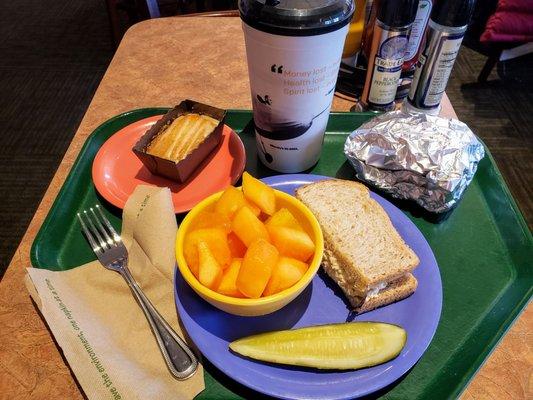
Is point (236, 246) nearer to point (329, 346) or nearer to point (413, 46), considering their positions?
point (329, 346)

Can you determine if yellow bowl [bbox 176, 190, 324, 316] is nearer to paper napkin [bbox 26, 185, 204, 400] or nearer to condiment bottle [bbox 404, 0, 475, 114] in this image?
paper napkin [bbox 26, 185, 204, 400]

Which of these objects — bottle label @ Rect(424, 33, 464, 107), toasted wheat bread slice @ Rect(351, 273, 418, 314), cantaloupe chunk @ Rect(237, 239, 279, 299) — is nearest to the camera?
cantaloupe chunk @ Rect(237, 239, 279, 299)

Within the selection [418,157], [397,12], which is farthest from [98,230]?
[397,12]

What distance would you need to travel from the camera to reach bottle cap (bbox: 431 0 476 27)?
2.89ft

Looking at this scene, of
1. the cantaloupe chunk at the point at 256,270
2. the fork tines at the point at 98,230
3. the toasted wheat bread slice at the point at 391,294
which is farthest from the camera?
the fork tines at the point at 98,230

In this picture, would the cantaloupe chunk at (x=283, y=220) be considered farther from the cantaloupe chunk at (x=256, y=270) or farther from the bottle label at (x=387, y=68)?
the bottle label at (x=387, y=68)

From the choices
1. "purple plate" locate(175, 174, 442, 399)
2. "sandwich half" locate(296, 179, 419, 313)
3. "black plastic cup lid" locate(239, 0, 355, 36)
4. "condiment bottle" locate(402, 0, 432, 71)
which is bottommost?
"purple plate" locate(175, 174, 442, 399)

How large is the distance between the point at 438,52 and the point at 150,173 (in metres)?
0.73

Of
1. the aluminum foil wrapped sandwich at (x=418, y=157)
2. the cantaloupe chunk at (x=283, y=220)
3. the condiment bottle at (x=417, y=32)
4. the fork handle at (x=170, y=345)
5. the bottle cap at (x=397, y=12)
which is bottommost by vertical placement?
the fork handle at (x=170, y=345)

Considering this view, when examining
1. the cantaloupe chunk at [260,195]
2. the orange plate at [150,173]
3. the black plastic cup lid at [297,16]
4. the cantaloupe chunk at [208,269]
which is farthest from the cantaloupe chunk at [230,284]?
the black plastic cup lid at [297,16]

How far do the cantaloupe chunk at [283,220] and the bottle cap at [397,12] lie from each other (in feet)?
1.74

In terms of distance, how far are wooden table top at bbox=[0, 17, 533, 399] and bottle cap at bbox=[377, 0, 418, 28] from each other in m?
0.30

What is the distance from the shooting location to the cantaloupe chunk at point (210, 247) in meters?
0.64

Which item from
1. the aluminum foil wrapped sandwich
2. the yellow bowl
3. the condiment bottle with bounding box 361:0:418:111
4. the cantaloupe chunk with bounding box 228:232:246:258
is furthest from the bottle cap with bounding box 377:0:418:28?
the cantaloupe chunk with bounding box 228:232:246:258
